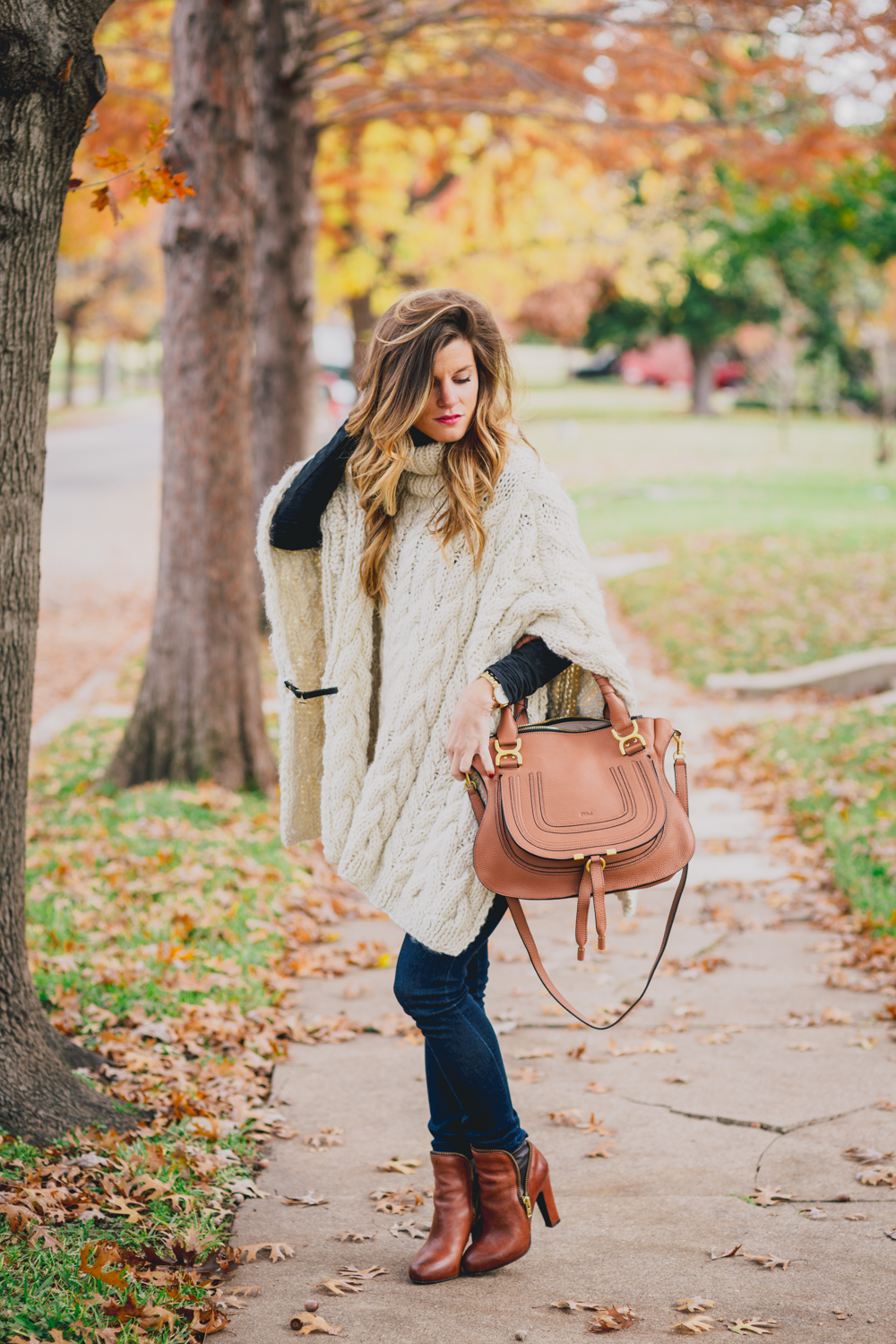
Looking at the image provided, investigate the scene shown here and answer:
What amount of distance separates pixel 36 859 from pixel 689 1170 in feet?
11.6

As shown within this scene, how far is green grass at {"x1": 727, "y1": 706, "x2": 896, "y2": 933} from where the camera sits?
548 centimetres

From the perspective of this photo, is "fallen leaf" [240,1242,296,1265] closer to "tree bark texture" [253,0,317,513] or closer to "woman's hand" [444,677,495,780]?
"woman's hand" [444,677,495,780]

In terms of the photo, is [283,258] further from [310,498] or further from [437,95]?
[310,498]

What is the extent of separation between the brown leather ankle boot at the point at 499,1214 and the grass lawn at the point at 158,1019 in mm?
595

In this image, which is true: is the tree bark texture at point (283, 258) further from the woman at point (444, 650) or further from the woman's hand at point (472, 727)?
the woman's hand at point (472, 727)

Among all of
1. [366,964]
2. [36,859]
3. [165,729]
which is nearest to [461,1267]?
[366,964]

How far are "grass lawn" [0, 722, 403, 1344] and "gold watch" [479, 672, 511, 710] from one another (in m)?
1.44

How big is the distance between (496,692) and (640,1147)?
63.2 inches

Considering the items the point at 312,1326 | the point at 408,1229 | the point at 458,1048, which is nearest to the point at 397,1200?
the point at 408,1229

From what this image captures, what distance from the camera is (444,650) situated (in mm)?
2828

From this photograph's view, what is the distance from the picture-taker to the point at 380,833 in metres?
2.91

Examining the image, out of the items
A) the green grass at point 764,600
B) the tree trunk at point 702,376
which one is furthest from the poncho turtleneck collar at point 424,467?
the tree trunk at point 702,376

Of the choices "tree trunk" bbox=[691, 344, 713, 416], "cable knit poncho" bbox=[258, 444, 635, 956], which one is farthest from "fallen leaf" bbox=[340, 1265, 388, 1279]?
"tree trunk" bbox=[691, 344, 713, 416]

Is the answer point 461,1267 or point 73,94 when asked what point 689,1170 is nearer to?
point 461,1267
